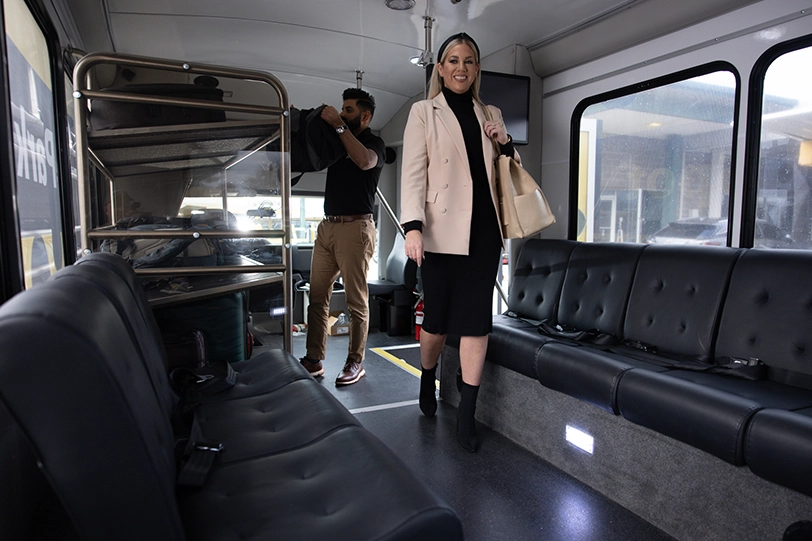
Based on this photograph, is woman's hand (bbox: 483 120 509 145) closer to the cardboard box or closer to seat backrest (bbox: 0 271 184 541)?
seat backrest (bbox: 0 271 184 541)

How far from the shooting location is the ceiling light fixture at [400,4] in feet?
10.2

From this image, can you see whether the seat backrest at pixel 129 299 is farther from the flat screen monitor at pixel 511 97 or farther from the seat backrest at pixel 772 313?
the flat screen monitor at pixel 511 97

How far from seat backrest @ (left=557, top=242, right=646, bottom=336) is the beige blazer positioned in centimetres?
87

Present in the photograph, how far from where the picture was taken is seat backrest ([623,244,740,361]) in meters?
2.20

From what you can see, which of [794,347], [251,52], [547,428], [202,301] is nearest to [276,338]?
[202,301]

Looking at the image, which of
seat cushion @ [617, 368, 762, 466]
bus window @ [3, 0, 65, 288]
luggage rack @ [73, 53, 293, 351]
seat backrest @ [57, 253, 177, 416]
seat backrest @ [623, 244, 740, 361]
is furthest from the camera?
seat backrest @ [623, 244, 740, 361]

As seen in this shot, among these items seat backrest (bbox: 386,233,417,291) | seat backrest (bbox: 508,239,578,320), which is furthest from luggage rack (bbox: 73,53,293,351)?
seat backrest (bbox: 386,233,417,291)

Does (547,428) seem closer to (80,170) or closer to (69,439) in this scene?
(69,439)

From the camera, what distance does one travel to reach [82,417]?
2.12 ft

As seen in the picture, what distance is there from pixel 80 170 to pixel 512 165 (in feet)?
6.02

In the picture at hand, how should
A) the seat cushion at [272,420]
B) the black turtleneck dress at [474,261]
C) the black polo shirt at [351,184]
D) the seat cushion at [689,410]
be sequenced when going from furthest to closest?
the black polo shirt at [351,184] < the black turtleneck dress at [474,261] < the seat cushion at [689,410] < the seat cushion at [272,420]

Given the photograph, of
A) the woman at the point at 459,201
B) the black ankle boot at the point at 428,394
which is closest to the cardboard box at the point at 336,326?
the black ankle boot at the point at 428,394

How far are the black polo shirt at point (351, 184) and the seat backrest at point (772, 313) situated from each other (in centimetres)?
209

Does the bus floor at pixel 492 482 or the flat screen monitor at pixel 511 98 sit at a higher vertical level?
the flat screen monitor at pixel 511 98
